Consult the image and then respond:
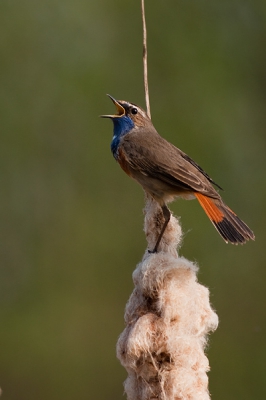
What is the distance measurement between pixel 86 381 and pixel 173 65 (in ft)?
11.9

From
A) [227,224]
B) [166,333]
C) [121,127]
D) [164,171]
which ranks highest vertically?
[121,127]

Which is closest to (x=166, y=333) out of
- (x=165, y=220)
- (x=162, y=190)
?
(x=165, y=220)

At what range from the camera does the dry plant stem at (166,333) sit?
3244 mm

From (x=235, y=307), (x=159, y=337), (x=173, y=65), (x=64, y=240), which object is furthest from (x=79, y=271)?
(x=159, y=337)

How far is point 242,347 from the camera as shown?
335 inches

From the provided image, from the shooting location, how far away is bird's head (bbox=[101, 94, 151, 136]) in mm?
5133

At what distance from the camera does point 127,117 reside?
203 inches

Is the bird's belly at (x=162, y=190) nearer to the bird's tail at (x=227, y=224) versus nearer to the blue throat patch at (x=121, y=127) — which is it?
the bird's tail at (x=227, y=224)

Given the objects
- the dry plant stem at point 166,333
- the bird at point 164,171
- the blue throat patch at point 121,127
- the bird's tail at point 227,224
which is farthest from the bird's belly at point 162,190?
the dry plant stem at point 166,333

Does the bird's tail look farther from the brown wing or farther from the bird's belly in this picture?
the bird's belly

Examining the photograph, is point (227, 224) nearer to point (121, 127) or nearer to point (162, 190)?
point (162, 190)

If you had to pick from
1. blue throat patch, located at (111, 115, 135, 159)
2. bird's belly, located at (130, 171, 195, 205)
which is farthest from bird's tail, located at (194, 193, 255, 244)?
blue throat patch, located at (111, 115, 135, 159)

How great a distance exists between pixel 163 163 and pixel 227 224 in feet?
1.95

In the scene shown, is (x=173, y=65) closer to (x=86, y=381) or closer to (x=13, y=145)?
(x=13, y=145)
